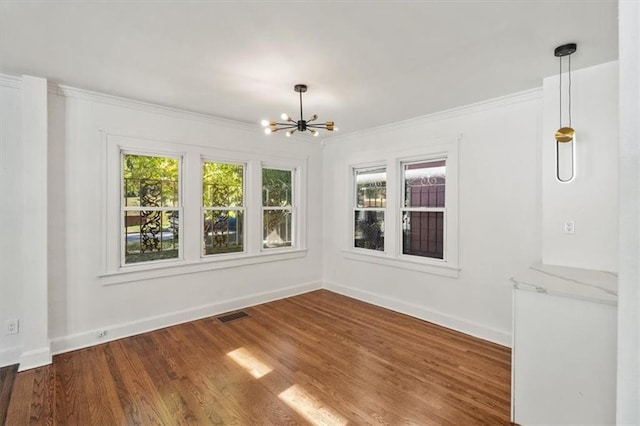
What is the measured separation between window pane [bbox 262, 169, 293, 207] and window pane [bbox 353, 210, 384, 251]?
1204mm

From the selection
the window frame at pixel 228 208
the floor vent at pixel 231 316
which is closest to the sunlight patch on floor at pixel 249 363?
the floor vent at pixel 231 316

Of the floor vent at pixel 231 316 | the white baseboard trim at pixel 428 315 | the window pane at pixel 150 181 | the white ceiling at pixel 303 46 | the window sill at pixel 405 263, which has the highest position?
the white ceiling at pixel 303 46

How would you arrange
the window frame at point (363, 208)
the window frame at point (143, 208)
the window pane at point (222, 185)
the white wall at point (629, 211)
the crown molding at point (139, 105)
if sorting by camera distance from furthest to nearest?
the window frame at point (363, 208) → the window pane at point (222, 185) → the window frame at point (143, 208) → the crown molding at point (139, 105) → the white wall at point (629, 211)

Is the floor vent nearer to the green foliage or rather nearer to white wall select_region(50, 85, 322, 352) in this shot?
white wall select_region(50, 85, 322, 352)

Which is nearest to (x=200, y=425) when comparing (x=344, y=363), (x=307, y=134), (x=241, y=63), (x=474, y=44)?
(x=344, y=363)

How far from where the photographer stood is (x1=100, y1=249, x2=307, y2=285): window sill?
11.6 feet

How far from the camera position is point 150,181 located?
12.6 feet

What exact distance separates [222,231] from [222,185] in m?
0.65

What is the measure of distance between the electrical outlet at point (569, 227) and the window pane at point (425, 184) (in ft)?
4.76

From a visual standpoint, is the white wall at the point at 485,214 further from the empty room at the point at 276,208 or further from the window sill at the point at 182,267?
the window sill at the point at 182,267

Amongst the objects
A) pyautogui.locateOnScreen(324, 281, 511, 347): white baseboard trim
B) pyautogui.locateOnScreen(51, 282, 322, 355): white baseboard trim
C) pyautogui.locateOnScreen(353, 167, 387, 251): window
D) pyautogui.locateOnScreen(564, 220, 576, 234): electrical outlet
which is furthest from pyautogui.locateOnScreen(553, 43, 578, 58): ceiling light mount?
pyautogui.locateOnScreen(51, 282, 322, 355): white baseboard trim

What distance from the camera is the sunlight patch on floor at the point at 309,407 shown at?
7.31 ft

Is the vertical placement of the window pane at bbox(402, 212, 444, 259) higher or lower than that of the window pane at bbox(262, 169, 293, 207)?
lower

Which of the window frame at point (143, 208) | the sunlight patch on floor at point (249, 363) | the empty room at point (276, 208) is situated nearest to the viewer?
the empty room at point (276, 208)
